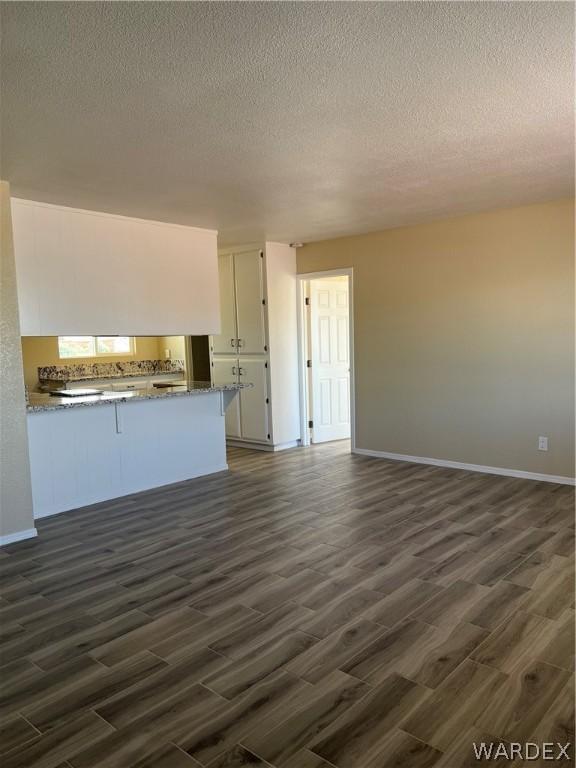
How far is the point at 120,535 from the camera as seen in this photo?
400 cm

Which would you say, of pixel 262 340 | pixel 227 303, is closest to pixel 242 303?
pixel 227 303

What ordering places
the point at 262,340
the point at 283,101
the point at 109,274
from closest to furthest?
1. the point at 283,101
2. the point at 109,274
3. the point at 262,340

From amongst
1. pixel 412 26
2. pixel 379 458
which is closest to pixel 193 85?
pixel 412 26

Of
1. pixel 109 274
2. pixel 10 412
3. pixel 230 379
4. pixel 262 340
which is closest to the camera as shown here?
pixel 10 412

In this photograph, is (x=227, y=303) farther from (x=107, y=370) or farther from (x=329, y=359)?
(x=107, y=370)

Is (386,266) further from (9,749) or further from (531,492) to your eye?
(9,749)

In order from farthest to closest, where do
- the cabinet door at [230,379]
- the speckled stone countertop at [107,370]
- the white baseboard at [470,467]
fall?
the speckled stone countertop at [107,370]
the cabinet door at [230,379]
the white baseboard at [470,467]

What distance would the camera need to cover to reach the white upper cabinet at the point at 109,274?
4.34 m

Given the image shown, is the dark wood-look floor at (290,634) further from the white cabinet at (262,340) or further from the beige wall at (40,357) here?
the beige wall at (40,357)

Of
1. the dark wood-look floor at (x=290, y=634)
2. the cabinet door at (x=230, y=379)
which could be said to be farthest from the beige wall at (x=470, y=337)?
the cabinet door at (x=230, y=379)

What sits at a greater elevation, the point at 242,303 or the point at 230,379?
the point at 242,303

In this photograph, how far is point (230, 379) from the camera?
23.0ft

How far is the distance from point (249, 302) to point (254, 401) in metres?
1.19

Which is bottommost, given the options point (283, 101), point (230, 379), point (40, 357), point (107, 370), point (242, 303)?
point (230, 379)
